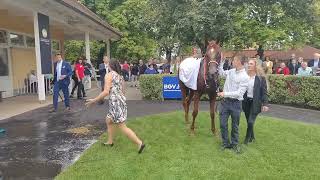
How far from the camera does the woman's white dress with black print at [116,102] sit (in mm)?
7270

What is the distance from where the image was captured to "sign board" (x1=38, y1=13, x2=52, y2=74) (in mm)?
15008

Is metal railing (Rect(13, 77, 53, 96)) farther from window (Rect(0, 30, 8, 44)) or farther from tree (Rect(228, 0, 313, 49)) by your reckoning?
tree (Rect(228, 0, 313, 49))

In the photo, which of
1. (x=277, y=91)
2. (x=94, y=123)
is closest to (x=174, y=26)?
(x=277, y=91)

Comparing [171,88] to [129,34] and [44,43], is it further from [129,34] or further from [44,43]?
[129,34]

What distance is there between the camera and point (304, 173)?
6.28 meters

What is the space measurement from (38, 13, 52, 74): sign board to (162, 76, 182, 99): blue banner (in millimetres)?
4404

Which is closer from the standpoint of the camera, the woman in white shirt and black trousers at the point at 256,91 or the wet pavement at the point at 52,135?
the wet pavement at the point at 52,135

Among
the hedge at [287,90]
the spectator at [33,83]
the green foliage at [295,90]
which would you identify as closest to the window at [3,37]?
the spectator at [33,83]

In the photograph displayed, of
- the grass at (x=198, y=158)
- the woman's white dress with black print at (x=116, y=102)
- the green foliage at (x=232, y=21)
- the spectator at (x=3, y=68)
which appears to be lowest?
the grass at (x=198, y=158)

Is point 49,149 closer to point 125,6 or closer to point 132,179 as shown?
point 132,179

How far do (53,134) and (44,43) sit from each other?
6944 millimetres

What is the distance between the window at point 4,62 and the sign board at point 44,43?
12.0 feet

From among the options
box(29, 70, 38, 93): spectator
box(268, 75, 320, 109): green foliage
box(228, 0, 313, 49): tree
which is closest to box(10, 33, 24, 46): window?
box(29, 70, 38, 93): spectator

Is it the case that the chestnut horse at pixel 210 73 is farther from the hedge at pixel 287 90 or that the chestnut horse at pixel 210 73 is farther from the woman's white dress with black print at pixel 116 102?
the hedge at pixel 287 90
